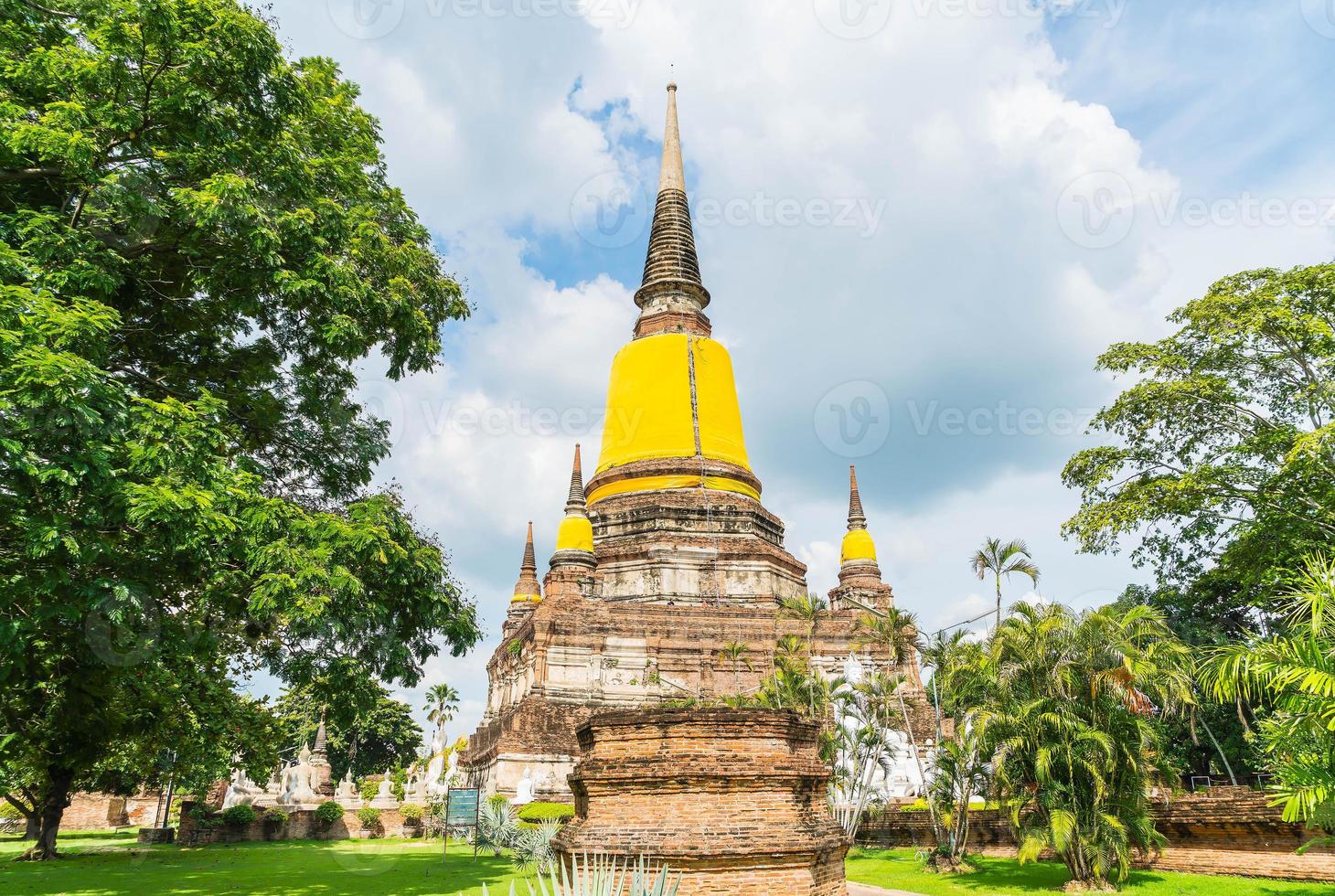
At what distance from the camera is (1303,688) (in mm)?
8352

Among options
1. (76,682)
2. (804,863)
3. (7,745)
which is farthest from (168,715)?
(804,863)

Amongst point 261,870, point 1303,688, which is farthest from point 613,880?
point 261,870

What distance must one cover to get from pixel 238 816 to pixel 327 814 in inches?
139

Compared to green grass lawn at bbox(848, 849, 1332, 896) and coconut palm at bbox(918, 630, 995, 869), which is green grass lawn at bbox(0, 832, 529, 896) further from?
coconut palm at bbox(918, 630, 995, 869)

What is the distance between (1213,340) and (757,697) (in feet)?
58.8

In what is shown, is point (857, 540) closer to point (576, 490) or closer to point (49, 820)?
point (576, 490)

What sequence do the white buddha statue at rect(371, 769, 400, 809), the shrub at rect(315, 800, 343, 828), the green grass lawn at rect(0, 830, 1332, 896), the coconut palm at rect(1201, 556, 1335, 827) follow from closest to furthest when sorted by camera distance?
1. the coconut palm at rect(1201, 556, 1335, 827)
2. the green grass lawn at rect(0, 830, 1332, 896)
3. the shrub at rect(315, 800, 343, 828)
4. the white buddha statue at rect(371, 769, 400, 809)

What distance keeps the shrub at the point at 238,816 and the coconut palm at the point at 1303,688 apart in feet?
114

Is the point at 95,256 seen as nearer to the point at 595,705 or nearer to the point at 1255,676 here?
the point at 1255,676

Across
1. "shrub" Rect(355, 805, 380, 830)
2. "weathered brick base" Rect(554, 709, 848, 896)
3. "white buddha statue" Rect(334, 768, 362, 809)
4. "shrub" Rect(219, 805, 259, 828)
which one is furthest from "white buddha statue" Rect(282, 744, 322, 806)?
"weathered brick base" Rect(554, 709, 848, 896)

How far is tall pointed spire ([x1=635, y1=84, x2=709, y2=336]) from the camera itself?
43250 millimetres

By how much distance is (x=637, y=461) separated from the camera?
39656mm

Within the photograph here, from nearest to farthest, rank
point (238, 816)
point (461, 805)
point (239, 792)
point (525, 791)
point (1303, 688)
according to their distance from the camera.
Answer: point (1303, 688) → point (461, 805) → point (525, 791) → point (238, 816) → point (239, 792)

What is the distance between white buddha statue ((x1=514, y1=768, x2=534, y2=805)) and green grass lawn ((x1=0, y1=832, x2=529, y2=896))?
87.7 inches
